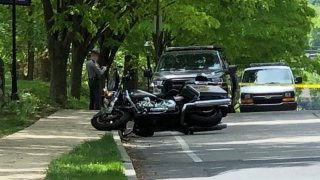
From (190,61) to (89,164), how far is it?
1098 cm

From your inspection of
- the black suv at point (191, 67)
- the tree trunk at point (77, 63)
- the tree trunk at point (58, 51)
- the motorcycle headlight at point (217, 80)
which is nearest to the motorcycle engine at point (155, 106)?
the black suv at point (191, 67)

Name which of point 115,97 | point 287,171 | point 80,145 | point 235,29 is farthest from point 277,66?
point 287,171

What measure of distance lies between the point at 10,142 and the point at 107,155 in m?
2.63

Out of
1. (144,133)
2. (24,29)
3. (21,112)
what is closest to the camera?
(144,133)

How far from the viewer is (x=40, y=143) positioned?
14.2 meters

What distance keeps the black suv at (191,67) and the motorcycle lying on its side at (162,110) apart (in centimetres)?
327

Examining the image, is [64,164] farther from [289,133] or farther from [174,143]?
[289,133]

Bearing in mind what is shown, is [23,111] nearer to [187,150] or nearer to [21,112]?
[21,112]

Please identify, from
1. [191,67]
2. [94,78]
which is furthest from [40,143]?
[94,78]

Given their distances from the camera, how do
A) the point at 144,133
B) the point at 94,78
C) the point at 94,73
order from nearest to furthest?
the point at 144,133 < the point at 94,73 < the point at 94,78

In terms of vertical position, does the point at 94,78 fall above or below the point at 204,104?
below

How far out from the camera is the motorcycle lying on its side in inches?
638

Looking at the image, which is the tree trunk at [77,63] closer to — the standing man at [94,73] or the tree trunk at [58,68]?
the tree trunk at [58,68]

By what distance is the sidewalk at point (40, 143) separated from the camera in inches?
428
